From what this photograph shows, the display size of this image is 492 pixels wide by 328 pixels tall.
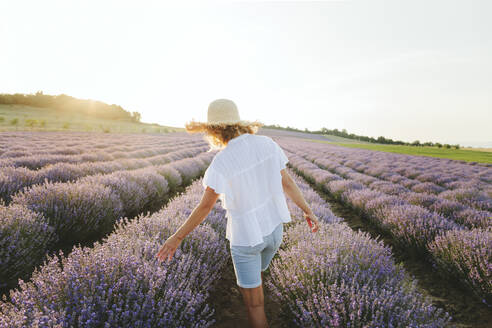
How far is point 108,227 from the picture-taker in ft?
11.8

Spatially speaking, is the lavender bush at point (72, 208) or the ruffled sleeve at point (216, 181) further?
the lavender bush at point (72, 208)

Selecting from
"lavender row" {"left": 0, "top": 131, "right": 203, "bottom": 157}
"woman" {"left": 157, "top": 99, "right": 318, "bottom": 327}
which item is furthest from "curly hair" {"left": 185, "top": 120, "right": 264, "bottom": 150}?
"lavender row" {"left": 0, "top": 131, "right": 203, "bottom": 157}

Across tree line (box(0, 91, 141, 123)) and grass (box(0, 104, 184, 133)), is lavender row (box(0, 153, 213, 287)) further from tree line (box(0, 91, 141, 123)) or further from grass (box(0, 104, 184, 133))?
tree line (box(0, 91, 141, 123))

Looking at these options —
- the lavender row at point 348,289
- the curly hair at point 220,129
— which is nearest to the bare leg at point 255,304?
the lavender row at point 348,289

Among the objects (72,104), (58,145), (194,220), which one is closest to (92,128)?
(58,145)

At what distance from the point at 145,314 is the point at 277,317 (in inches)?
50.5

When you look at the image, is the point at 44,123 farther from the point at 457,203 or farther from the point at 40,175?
the point at 457,203

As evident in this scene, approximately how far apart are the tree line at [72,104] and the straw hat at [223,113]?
233 feet

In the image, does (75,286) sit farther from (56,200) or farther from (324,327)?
(56,200)

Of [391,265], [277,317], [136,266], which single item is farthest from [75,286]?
[391,265]

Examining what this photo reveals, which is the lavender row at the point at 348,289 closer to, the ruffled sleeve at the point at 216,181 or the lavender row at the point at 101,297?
the lavender row at the point at 101,297

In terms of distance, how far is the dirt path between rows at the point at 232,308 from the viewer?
2086 mm

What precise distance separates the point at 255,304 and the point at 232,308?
0.83 m

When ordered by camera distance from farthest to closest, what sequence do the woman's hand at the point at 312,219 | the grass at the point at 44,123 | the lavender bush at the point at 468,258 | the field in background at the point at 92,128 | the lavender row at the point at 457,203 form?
the grass at the point at 44,123, the field in background at the point at 92,128, the lavender row at the point at 457,203, the lavender bush at the point at 468,258, the woman's hand at the point at 312,219
